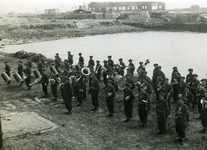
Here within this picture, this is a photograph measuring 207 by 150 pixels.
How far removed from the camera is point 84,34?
52906mm

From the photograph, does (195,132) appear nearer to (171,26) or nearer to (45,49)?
(45,49)

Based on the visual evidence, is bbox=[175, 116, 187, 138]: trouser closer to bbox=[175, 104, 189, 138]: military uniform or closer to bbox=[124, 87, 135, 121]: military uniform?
bbox=[175, 104, 189, 138]: military uniform

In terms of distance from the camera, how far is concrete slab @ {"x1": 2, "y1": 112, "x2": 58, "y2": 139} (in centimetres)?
793

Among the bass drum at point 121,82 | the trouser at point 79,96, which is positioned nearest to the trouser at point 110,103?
the trouser at point 79,96

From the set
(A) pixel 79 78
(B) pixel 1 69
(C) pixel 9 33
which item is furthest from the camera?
(C) pixel 9 33

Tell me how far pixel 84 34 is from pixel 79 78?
42.5m

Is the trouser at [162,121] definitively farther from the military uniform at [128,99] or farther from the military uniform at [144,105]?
the military uniform at [128,99]

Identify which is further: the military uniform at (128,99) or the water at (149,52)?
the water at (149,52)

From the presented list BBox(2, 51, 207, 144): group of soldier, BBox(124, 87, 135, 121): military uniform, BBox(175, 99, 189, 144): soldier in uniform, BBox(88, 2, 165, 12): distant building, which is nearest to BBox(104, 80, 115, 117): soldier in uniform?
BBox(2, 51, 207, 144): group of soldier

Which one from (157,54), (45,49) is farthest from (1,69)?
(157,54)

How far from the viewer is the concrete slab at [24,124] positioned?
7928mm

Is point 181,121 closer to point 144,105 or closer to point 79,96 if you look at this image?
point 144,105

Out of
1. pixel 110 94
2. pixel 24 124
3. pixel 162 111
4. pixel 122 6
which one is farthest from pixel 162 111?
pixel 122 6

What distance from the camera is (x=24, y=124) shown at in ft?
28.0
